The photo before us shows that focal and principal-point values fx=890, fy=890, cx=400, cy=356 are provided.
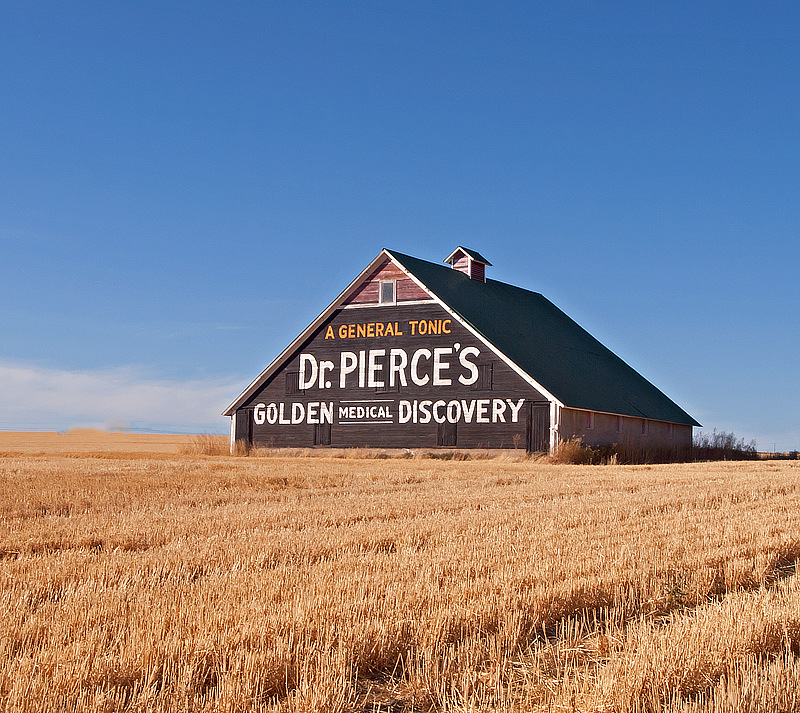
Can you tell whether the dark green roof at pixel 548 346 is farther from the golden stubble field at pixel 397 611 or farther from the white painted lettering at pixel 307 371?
the golden stubble field at pixel 397 611

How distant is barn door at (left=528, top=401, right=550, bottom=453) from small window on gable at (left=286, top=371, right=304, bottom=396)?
468 inches

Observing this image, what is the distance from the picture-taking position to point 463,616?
6.49 m

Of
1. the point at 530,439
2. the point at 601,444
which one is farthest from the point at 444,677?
the point at 601,444

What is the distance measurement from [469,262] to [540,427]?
12525 millimetres

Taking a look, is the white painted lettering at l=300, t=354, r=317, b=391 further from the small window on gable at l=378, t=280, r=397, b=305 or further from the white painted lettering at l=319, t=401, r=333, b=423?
the small window on gable at l=378, t=280, r=397, b=305

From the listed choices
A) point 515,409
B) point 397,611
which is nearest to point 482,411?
point 515,409

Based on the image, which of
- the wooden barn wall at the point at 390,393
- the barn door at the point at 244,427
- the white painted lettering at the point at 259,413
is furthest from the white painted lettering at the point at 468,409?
the barn door at the point at 244,427

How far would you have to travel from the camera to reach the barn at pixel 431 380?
3697 centimetres

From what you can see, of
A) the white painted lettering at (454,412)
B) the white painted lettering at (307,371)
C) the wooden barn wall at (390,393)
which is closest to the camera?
the wooden barn wall at (390,393)

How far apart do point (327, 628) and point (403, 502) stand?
928 centimetres

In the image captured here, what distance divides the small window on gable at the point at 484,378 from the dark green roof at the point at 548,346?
99cm

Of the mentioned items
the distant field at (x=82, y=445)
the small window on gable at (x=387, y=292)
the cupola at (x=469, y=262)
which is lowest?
the distant field at (x=82, y=445)

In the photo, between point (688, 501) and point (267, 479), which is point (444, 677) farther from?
point (267, 479)

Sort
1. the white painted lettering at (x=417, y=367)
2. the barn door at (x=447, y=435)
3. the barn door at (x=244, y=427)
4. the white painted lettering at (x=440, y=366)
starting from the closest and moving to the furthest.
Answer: the barn door at (x=447, y=435) → the white painted lettering at (x=440, y=366) → the white painted lettering at (x=417, y=367) → the barn door at (x=244, y=427)
